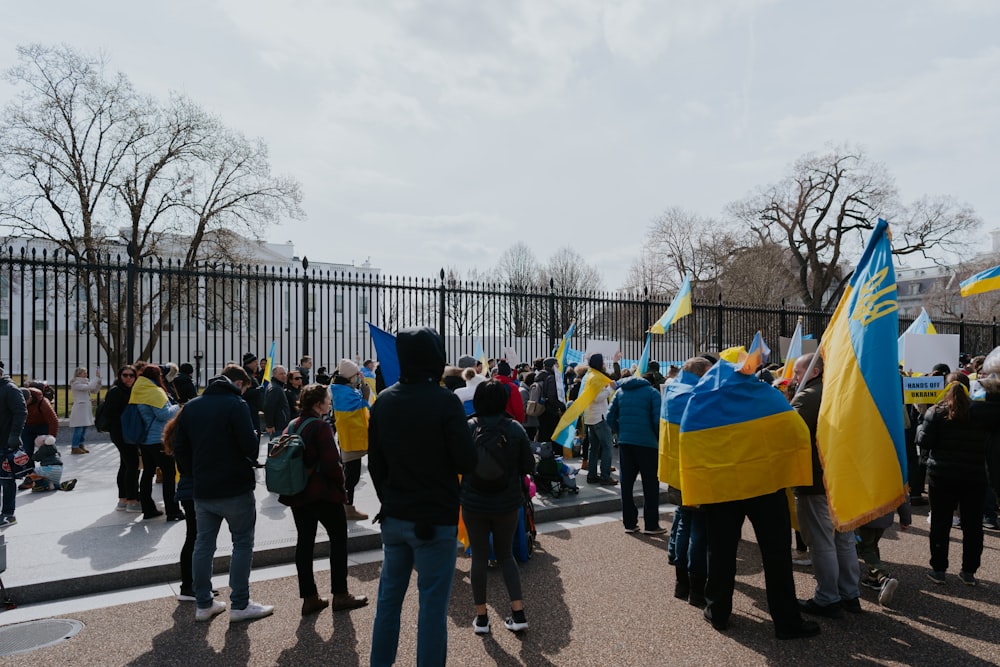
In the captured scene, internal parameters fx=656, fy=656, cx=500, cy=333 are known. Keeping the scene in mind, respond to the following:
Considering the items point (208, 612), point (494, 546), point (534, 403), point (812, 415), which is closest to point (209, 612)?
point (208, 612)

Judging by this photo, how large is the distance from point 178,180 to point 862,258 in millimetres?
22076

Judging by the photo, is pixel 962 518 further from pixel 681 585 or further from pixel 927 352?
pixel 927 352

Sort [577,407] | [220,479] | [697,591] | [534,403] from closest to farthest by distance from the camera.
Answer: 1. [220,479]
2. [697,591]
3. [577,407]
4. [534,403]

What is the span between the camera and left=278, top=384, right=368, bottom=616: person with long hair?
4941 millimetres

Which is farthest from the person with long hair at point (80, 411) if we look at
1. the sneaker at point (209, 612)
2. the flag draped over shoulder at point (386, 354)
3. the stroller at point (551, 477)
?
the sneaker at point (209, 612)

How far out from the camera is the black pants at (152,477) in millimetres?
7285

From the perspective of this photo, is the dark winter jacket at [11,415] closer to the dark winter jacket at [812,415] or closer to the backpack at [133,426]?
the backpack at [133,426]

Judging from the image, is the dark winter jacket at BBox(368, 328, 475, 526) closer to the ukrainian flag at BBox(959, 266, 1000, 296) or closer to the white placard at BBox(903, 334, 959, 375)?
the ukrainian flag at BBox(959, 266, 1000, 296)

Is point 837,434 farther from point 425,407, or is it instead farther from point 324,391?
point 324,391

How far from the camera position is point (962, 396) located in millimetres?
5707

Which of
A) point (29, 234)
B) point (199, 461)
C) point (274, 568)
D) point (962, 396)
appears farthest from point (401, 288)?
point (29, 234)

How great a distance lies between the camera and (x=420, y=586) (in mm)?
3506

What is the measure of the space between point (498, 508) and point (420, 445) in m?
1.35

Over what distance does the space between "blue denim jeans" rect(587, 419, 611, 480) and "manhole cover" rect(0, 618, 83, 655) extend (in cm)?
671
